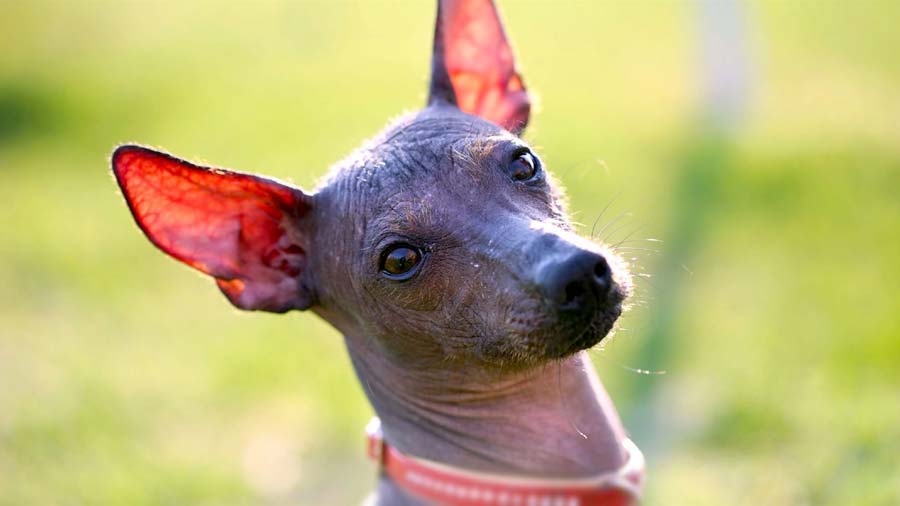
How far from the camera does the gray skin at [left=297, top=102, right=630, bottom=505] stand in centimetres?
300

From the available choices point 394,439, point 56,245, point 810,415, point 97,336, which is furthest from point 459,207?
point 56,245

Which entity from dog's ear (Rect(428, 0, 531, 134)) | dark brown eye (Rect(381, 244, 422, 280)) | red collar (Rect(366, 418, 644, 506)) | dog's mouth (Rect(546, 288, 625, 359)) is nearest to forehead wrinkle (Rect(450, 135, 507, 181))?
dark brown eye (Rect(381, 244, 422, 280))

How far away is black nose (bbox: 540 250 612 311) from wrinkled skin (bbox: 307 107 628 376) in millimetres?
33

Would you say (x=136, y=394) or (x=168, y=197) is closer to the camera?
(x=168, y=197)

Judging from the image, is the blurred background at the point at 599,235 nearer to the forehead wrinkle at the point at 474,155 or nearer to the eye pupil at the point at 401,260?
the forehead wrinkle at the point at 474,155

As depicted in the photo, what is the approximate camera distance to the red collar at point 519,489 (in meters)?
3.17

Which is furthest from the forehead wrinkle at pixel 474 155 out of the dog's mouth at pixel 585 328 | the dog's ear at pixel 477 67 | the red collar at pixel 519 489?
the red collar at pixel 519 489

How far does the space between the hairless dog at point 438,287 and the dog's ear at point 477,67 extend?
23cm

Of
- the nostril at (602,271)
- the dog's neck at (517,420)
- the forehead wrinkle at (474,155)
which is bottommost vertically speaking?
the dog's neck at (517,420)

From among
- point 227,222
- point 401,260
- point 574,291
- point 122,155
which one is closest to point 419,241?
point 401,260

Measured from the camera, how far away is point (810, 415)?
5234mm

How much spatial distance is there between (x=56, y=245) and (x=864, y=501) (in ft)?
23.7

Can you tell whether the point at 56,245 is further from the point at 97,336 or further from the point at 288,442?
the point at 288,442

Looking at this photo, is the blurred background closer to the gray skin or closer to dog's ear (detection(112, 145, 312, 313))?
the gray skin
